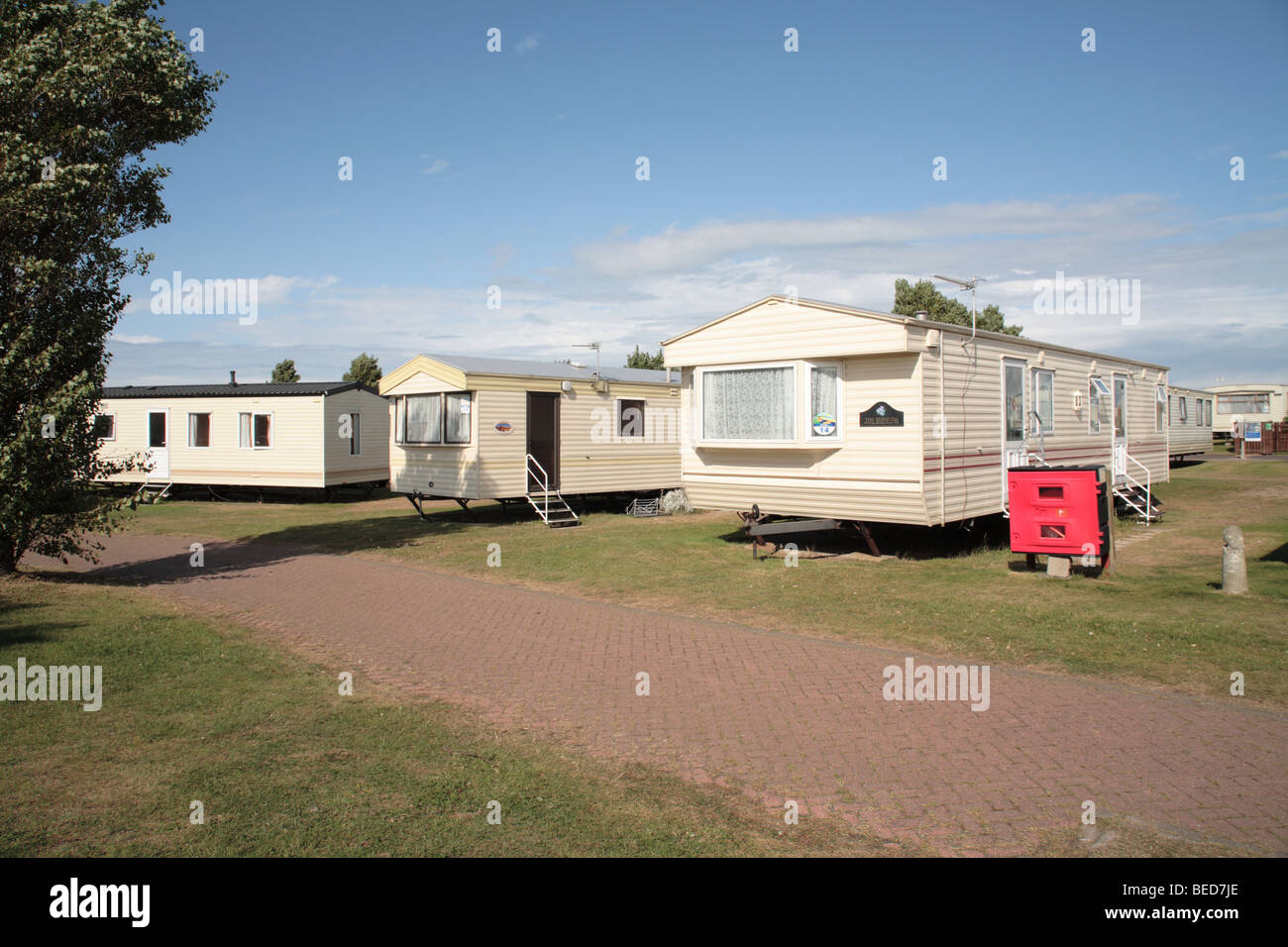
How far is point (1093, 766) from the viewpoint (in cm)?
507

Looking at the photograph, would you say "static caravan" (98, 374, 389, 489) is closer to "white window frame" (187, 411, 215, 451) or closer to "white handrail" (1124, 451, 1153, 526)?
"white window frame" (187, 411, 215, 451)

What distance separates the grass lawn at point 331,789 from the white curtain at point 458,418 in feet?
36.2

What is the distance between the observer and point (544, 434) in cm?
1898

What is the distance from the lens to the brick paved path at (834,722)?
4.61 metres

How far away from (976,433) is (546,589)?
22.1ft

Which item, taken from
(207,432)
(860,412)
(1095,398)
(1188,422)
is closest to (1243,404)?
(1188,422)

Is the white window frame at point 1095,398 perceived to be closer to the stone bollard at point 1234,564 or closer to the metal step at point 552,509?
the stone bollard at point 1234,564

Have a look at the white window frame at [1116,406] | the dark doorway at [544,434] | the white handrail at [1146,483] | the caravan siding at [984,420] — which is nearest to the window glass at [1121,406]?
the white window frame at [1116,406]

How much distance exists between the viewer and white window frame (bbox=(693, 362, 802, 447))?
12.6 meters

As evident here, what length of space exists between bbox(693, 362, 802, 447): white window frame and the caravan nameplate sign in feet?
3.11

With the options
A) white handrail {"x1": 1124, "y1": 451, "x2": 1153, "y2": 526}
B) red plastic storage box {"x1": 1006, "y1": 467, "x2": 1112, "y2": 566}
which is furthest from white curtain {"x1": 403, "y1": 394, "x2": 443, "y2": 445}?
white handrail {"x1": 1124, "y1": 451, "x2": 1153, "y2": 526}

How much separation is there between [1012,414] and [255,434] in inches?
801
